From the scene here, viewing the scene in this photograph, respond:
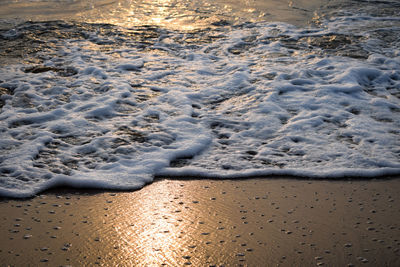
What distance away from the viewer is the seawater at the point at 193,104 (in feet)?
10.8

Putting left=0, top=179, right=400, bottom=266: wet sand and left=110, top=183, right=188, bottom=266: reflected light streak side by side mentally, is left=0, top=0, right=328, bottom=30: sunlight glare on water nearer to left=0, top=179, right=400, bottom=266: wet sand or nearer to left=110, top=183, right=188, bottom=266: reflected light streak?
left=0, top=179, right=400, bottom=266: wet sand

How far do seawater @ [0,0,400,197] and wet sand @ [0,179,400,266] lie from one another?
194mm

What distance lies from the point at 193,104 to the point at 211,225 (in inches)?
84.8

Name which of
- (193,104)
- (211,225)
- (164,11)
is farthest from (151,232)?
(164,11)

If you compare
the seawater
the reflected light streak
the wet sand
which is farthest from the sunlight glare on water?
the reflected light streak

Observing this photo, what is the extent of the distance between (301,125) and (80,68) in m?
3.16

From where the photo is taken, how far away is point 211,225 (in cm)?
255

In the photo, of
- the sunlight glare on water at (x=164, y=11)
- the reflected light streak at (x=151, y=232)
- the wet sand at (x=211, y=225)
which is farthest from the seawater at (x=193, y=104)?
the sunlight glare on water at (x=164, y=11)

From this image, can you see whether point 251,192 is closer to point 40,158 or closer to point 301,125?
point 301,125

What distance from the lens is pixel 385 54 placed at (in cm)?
600

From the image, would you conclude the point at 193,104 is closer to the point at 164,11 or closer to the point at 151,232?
the point at 151,232

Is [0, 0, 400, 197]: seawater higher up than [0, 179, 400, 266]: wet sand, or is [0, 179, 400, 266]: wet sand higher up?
[0, 179, 400, 266]: wet sand

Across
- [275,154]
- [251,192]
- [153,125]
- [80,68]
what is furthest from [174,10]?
[251,192]

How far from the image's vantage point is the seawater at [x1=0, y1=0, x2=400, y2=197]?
3283mm
